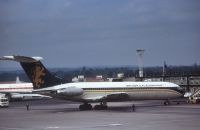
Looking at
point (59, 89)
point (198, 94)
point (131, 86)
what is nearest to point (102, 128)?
point (59, 89)

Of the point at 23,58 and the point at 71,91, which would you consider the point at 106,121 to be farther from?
the point at 23,58

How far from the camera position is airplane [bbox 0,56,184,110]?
2322 inches

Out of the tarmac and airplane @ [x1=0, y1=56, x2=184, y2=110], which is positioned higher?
airplane @ [x1=0, y1=56, x2=184, y2=110]

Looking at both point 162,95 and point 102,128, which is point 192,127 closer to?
point 102,128

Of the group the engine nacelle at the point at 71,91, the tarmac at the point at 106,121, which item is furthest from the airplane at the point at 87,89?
the tarmac at the point at 106,121

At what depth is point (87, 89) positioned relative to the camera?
62.1 metres

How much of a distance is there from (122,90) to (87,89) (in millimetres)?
5117

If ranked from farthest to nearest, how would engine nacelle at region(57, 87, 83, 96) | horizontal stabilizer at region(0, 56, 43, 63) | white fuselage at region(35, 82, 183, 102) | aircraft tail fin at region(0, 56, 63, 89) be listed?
white fuselage at region(35, 82, 183, 102), aircraft tail fin at region(0, 56, 63, 89), engine nacelle at region(57, 87, 83, 96), horizontal stabilizer at region(0, 56, 43, 63)

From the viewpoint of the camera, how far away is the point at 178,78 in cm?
9138

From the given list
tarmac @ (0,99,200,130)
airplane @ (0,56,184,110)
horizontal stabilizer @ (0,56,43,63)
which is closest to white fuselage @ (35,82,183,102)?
airplane @ (0,56,184,110)

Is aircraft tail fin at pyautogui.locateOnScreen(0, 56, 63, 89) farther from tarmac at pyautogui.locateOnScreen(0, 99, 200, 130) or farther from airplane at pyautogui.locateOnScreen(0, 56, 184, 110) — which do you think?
tarmac at pyautogui.locateOnScreen(0, 99, 200, 130)

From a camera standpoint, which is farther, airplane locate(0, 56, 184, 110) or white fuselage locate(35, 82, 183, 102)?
white fuselage locate(35, 82, 183, 102)

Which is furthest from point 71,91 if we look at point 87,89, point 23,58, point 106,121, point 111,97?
point 106,121

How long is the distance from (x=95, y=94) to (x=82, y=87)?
2173 millimetres
